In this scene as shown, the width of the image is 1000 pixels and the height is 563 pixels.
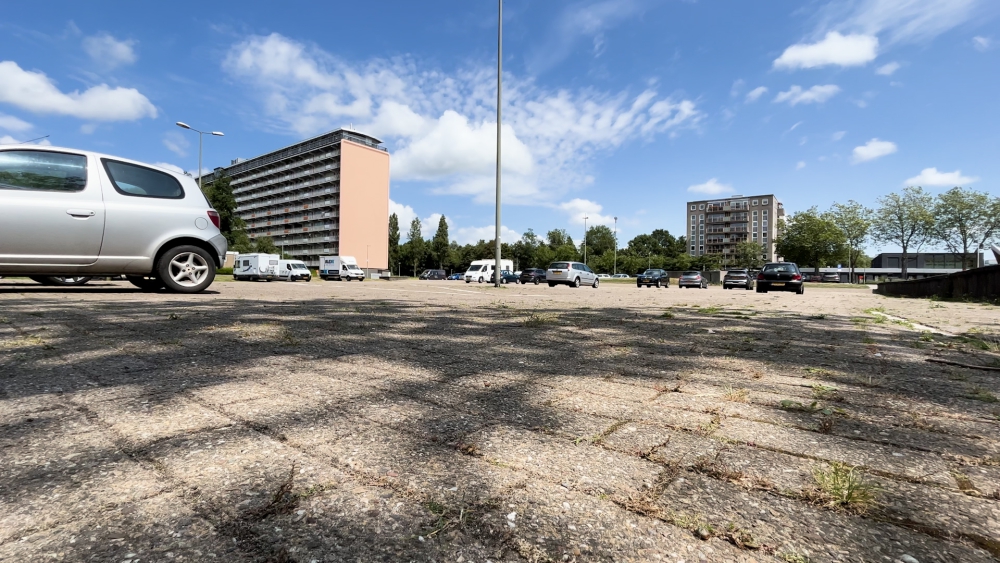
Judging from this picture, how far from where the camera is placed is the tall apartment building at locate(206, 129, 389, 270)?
309ft

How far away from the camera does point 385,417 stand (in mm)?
1795

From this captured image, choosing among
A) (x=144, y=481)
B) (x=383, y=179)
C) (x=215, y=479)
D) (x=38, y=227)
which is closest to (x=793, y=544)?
(x=215, y=479)

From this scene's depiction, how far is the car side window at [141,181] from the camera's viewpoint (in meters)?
6.51

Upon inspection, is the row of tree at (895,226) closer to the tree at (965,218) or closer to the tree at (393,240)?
the tree at (965,218)

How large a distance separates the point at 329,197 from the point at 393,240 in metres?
19.7

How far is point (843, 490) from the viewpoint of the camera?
4.16 feet

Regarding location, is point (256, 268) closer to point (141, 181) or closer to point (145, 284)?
point (145, 284)

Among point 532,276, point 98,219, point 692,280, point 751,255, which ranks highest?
point 751,255

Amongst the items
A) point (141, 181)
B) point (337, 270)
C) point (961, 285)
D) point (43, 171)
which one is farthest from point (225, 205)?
point (961, 285)

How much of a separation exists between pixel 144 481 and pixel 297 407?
641 mm

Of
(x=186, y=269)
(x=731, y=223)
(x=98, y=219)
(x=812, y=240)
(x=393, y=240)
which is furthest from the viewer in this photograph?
(x=731, y=223)

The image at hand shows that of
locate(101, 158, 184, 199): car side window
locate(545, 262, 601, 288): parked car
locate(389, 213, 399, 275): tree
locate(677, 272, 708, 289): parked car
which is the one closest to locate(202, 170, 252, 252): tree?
locate(545, 262, 601, 288): parked car

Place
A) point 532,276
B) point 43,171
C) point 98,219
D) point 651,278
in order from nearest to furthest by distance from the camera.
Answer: point 43,171, point 98,219, point 651,278, point 532,276

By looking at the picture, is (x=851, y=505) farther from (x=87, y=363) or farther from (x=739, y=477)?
(x=87, y=363)
